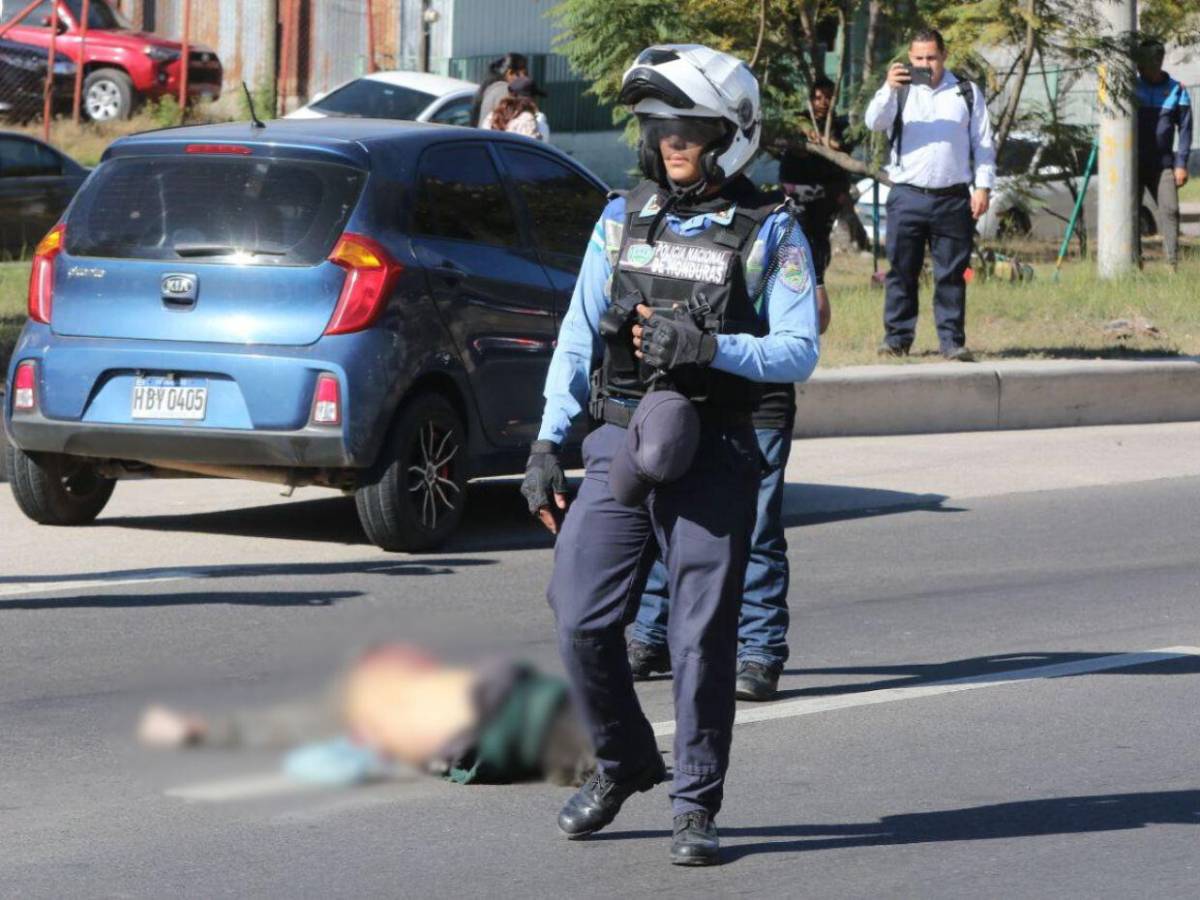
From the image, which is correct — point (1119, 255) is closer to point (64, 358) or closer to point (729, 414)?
point (64, 358)

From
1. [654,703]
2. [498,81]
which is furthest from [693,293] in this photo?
[498,81]

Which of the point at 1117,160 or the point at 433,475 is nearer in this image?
the point at 433,475

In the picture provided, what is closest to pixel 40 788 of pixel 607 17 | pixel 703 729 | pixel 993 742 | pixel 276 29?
pixel 703 729

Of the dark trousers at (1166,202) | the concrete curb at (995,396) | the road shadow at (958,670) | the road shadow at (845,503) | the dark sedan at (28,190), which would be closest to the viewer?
the road shadow at (958,670)

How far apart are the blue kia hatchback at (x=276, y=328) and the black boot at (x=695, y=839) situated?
3.85 m

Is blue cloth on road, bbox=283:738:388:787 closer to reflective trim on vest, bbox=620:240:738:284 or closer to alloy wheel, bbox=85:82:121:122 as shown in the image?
reflective trim on vest, bbox=620:240:738:284

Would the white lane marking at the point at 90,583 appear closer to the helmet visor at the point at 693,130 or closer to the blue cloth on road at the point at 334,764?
the blue cloth on road at the point at 334,764

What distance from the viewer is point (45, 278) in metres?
8.97

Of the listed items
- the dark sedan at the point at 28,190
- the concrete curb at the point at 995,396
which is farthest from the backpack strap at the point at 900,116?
the dark sedan at the point at 28,190

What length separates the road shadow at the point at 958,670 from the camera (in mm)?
6953

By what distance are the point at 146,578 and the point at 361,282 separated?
4.61 ft

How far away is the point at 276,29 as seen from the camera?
25750 millimetres

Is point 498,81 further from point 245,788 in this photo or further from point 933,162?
point 245,788

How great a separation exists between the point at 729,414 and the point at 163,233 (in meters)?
4.41
